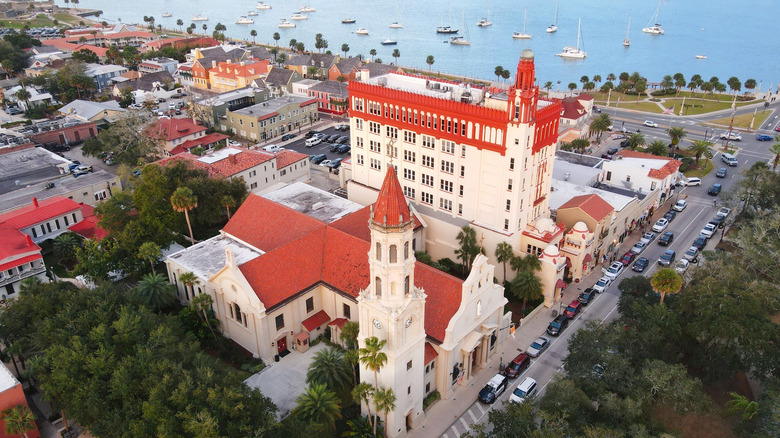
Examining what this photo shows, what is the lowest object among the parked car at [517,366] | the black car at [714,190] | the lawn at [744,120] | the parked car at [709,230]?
the parked car at [517,366]

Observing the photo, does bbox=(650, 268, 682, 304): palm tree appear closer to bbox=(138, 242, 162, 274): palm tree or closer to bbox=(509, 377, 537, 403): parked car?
bbox=(509, 377, 537, 403): parked car

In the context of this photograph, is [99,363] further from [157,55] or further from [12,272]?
[157,55]

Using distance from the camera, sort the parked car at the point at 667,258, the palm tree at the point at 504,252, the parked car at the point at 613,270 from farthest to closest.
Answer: the parked car at the point at 667,258, the parked car at the point at 613,270, the palm tree at the point at 504,252

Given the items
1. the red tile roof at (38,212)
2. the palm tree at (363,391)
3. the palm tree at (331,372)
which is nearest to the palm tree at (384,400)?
the palm tree at (363,391)

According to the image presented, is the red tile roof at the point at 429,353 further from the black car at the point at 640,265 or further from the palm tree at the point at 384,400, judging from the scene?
the black car at the point at 640,265

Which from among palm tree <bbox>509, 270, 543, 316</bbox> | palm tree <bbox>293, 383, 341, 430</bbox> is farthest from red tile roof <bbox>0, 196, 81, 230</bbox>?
palm tree <bbox>509, 270, 543, 316</bbox>
